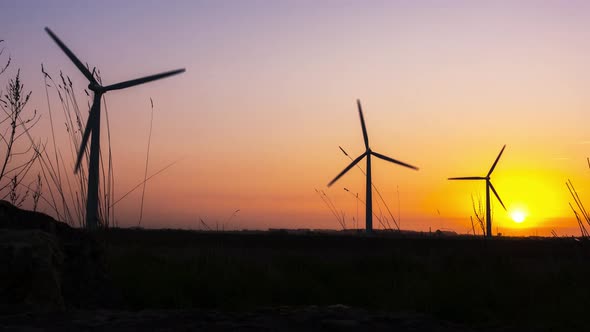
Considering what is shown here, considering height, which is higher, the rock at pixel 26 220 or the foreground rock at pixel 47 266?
the rock at pixel 26 220

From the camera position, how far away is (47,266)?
6.62 metres

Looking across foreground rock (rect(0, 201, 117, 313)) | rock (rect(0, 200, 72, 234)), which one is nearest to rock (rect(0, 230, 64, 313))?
foreground rock (rect(0, 201, 117, 313))

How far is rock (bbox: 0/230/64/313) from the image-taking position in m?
6.47

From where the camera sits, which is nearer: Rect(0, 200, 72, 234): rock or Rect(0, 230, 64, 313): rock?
Rect(0, 230, 64, 313): rock

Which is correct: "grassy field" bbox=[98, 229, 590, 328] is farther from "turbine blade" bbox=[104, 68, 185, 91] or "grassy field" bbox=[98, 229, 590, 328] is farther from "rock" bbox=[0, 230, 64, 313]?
"turbine blade" bbox=[104, 68, 185, 91]

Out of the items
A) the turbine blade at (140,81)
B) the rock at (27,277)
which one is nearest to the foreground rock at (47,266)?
the rock at (27,277)

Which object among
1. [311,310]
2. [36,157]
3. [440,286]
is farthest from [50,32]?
[311,310]

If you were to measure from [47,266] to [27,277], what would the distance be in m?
0.19

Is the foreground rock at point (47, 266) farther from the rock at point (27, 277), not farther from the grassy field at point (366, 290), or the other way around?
the grassy field at point (366, 290)

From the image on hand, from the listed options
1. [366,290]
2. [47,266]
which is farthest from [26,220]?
[366,290]

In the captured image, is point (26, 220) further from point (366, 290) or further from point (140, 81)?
point (140, 81)

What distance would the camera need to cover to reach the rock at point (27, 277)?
6473 mm

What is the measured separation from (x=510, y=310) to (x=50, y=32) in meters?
18.1

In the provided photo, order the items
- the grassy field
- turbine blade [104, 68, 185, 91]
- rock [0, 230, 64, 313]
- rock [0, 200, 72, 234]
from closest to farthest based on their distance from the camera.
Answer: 1. rock [0, 230, 64, 313]
2. rock [0, 200, 72, 234]
3. the grassy field
4. turbine blade [104, 68, 185, 91]
